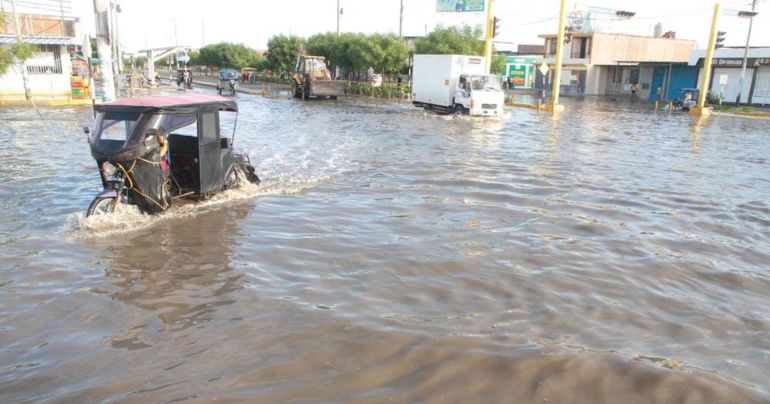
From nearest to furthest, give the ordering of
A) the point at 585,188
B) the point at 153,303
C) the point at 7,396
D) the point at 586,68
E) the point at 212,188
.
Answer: the point at 7,396 < the point at 153,303 < the point at 212,188 < the point at 585,188 < the point at 586,68

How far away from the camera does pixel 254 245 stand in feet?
26.2

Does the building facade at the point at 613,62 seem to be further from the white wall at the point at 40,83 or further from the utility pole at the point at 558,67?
the white wall at the point at 40,83

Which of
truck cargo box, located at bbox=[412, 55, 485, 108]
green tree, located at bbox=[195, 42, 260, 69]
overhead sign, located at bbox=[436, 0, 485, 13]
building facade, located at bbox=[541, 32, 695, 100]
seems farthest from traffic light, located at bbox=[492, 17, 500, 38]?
green tree, located at bbox=[195, 42, 260, 69]

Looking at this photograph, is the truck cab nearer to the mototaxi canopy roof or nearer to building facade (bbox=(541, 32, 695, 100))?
the mototaxi canopy roof

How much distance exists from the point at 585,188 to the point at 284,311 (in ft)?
27.7

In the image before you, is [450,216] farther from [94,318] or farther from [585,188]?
[94,318]

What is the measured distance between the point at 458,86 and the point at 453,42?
19559 millimetres

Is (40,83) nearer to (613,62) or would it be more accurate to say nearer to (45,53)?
(45,53)

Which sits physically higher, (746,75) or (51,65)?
(746,75)

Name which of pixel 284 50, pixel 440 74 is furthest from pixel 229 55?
pixel 440 74

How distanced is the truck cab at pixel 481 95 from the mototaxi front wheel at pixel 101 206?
21.3 meters

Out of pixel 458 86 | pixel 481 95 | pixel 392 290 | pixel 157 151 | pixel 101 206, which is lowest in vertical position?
pixel 392 290

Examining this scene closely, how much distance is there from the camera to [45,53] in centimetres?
3441

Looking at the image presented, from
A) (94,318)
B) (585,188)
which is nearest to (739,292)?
(585,188)
